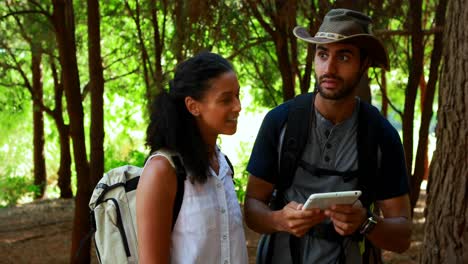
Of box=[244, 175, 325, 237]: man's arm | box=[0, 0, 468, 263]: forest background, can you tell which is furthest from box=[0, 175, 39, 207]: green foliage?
box=[244, 175, 325, 237]: man's arm

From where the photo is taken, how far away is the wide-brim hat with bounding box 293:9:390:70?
110 inches

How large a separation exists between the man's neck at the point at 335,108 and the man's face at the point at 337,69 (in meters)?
0.03

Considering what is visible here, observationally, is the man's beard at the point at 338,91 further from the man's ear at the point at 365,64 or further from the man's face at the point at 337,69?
the man's ear at the point at 365,64

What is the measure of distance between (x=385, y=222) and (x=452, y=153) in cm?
183

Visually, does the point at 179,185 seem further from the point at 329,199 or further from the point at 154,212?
the point at 329,199

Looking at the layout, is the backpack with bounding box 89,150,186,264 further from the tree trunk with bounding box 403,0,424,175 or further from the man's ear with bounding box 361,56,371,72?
the tree trunk with bounding box 403,0,424,175

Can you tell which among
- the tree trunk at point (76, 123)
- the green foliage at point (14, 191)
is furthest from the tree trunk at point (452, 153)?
the green foliage at point (14, 191)

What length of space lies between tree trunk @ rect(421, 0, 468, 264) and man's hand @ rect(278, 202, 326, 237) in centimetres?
212

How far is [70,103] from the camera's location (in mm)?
7699

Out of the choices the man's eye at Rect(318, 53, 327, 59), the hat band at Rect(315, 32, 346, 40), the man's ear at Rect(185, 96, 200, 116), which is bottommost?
the man's ear at Rect(185, 96, 200, 116)

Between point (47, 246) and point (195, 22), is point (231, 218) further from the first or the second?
point (47, 246)

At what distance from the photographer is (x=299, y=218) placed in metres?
2.43

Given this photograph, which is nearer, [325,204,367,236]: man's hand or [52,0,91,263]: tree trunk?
[325,204,367,236]: man's hand

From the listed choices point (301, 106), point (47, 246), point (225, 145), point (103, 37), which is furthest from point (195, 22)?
point (225, 145)
